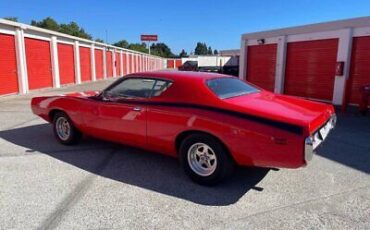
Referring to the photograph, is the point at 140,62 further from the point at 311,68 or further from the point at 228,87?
the point at 228,87

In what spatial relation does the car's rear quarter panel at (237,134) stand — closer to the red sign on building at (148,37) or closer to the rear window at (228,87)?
the rear window at (228,87)

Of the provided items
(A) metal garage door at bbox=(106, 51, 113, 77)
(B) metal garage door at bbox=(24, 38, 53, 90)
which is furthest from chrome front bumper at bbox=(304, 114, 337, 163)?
(A) metal garage door at bbox=(106, 51, 113, 77)

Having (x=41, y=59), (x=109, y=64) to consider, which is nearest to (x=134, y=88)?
(x=41, y=59)

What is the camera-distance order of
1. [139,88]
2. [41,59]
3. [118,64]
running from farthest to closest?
[118,64]
[41,59]
[139,88]

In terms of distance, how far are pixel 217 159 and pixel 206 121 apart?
50cm

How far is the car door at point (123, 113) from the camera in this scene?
4.64 meters

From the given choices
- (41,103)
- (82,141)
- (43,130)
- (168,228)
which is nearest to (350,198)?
(168,228)

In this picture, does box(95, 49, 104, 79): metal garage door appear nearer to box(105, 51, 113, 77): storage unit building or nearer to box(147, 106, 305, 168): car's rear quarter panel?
box(105, 51, 113, 77): storage unit building

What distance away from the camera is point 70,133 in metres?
5.76

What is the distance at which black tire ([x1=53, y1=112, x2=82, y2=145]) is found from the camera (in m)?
5.72

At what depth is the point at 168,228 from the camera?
310cm

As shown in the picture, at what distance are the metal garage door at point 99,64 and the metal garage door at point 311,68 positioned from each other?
1864 cm

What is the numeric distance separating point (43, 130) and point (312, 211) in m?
6.00

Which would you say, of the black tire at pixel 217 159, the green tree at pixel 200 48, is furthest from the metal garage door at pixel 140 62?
the green tree at pixel 200 48
